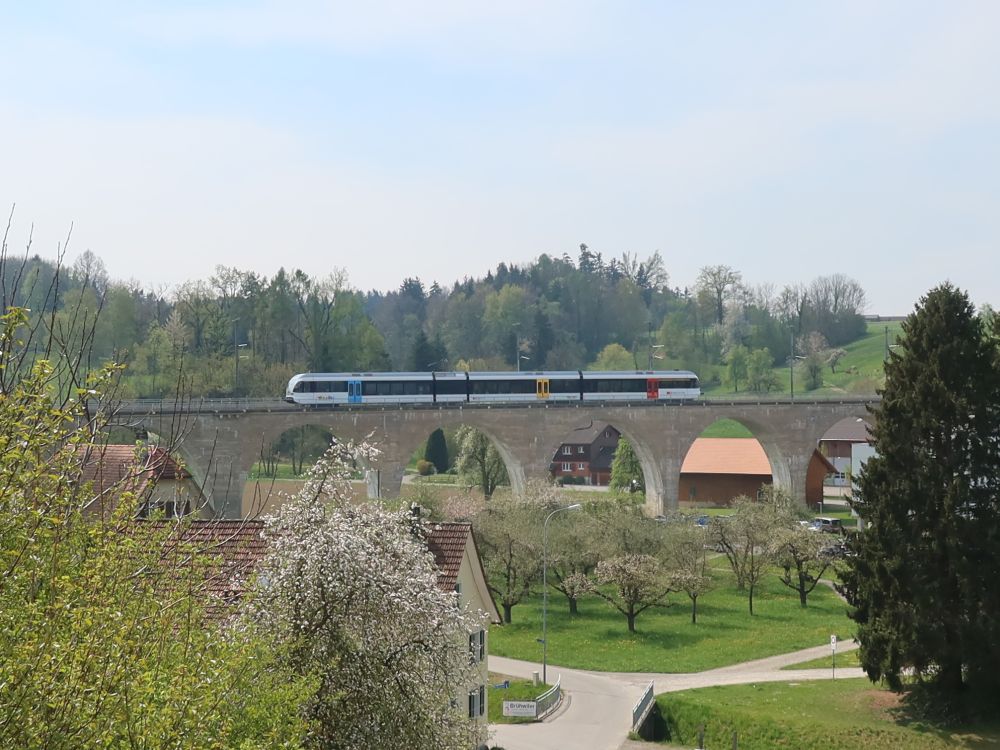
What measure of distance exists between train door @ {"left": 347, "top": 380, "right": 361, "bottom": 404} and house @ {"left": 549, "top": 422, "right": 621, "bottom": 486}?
3916cm

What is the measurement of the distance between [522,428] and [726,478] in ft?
59.0

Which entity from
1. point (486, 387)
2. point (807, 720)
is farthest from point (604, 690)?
point (486, 387)

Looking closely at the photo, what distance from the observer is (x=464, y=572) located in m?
22.9

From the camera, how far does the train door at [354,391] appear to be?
220 feet

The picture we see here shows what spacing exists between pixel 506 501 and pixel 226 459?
57.3ft

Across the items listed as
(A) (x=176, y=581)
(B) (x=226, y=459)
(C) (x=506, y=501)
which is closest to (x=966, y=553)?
(A) (x=176, y=581)

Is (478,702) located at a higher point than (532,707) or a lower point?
higher

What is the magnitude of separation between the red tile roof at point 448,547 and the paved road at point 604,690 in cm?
729

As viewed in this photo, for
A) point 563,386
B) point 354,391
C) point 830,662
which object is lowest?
point 830,662

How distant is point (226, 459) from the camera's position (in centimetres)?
6369

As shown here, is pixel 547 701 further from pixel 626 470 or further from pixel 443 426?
pixel 626 470

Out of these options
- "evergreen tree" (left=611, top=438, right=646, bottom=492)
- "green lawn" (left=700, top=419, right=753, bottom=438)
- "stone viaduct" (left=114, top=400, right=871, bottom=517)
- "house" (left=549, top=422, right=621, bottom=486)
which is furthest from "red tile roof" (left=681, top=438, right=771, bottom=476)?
"green lawn" (left=700, top=419, right=753, bottom=438)

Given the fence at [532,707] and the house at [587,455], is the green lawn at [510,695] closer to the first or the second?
the fence at [532,707]

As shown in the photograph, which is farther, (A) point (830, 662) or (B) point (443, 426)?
(B) point (443, 426)
